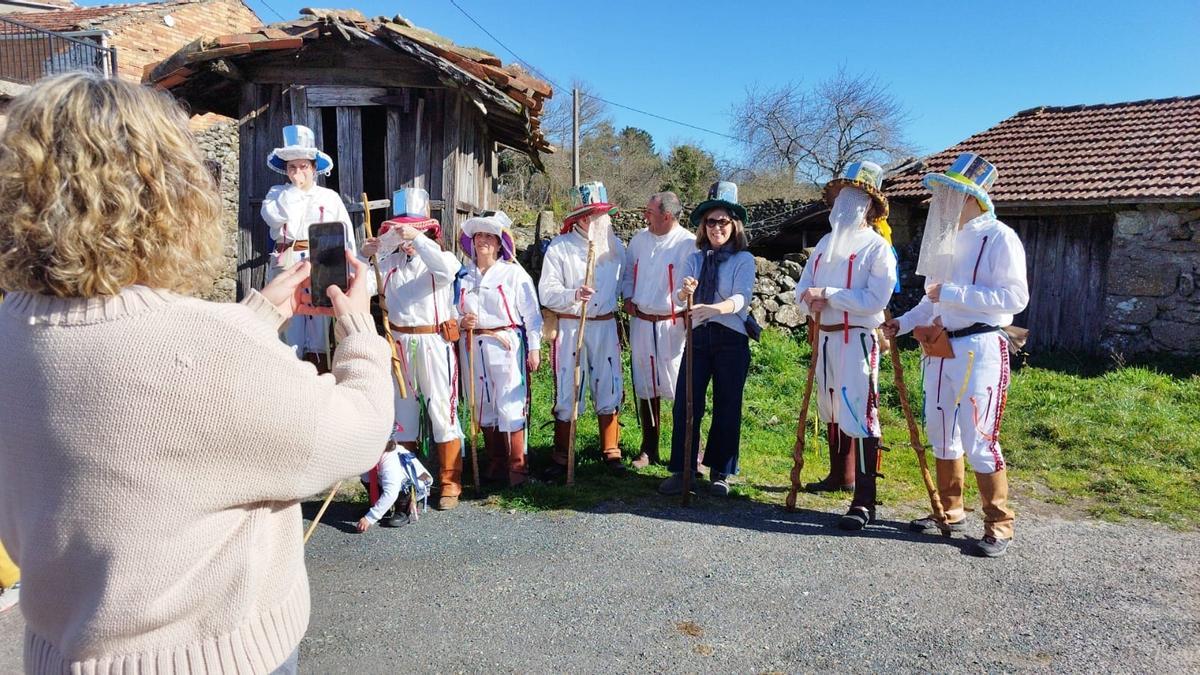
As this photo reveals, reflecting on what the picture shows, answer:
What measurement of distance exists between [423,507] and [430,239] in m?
1.71

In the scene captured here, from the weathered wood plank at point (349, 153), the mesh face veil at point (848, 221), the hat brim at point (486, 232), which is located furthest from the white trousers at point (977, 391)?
the weathered wood plank at point (349, 153)

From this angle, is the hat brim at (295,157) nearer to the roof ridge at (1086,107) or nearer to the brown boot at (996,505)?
the brown boot at (996,505)

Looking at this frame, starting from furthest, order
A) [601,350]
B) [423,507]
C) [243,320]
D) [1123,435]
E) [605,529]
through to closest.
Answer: [1123,435]
[601,350]
[423,507]
[605,529]
[243,320]

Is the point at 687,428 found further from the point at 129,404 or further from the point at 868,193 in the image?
the point at 129,404

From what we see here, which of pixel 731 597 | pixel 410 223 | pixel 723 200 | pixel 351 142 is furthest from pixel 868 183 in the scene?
pixel 351 142

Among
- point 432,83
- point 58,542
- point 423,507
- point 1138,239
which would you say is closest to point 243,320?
point 58,542

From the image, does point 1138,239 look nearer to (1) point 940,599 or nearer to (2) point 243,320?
(1) point 940,599

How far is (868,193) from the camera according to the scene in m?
4.54

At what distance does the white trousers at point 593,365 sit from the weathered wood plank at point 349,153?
272 centimetres

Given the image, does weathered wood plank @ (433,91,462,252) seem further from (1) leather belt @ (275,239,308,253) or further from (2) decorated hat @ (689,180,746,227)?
(2) decorated hat @ (689,180,746,227)

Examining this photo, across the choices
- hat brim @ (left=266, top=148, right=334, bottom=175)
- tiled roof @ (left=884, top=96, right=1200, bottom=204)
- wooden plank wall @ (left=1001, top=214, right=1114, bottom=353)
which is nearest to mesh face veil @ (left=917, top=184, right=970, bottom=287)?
hat brim @ (left=266, top=148, right=334, bottom=175)

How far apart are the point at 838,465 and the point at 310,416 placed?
450cm

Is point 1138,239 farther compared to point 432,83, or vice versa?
point 1138,239

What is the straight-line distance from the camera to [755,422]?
23.5 feet
